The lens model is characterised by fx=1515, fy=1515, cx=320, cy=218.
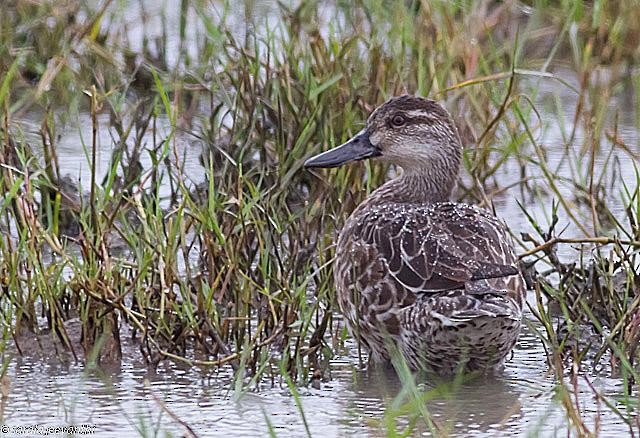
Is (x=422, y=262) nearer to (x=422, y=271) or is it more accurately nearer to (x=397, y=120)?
(x=422, y=271)

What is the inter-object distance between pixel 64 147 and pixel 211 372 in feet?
8.84

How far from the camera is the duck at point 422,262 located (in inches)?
189

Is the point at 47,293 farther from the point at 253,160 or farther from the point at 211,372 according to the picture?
the point at 253,160

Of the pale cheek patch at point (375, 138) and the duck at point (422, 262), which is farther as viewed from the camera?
the pale cheek patch at point (375, 138)

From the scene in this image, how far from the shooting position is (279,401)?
4.65 metres

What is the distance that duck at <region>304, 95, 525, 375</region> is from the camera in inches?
189

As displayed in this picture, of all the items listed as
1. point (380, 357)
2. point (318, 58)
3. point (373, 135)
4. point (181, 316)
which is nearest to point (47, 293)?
point (181, 316)

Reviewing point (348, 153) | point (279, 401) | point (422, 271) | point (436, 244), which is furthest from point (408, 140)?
point (279, 401)

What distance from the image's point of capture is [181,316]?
4.95 m
